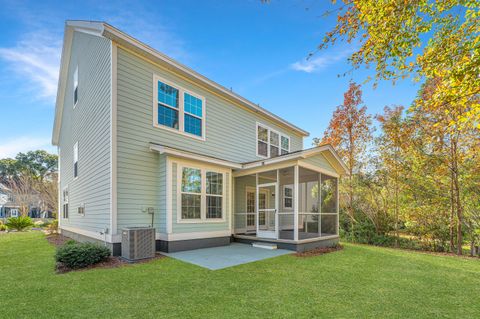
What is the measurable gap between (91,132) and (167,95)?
3019mm

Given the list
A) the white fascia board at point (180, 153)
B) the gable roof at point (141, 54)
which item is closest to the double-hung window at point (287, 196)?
the gable roof at point (141, 54)

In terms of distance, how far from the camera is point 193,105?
31.1ft

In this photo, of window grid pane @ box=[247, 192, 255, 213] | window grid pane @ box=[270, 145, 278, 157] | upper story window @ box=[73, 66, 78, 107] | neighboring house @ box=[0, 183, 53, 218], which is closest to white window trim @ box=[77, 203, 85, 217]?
upper story window @ box=[73, 66, 78, 107]

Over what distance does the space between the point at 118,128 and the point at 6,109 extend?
16032 millimetres

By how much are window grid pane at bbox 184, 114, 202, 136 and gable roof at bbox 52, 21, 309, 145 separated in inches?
54.8

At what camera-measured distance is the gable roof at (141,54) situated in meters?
7.34

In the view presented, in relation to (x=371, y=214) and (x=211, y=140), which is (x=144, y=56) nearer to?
(x=211, y=140)

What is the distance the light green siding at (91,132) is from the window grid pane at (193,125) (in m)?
2.66

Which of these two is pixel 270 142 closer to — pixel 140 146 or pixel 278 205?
pixel 278 205

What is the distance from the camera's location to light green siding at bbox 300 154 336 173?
8945mm

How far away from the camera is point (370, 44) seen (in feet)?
15.0

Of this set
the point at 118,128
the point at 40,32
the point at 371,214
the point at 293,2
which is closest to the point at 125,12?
the point at 40,32

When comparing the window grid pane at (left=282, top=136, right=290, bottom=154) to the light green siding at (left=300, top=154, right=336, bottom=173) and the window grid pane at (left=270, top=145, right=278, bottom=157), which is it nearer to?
the window grid pane at (left=270, top=145, right=278, bottom=157)

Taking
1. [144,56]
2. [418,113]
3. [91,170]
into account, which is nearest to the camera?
[144,56]
